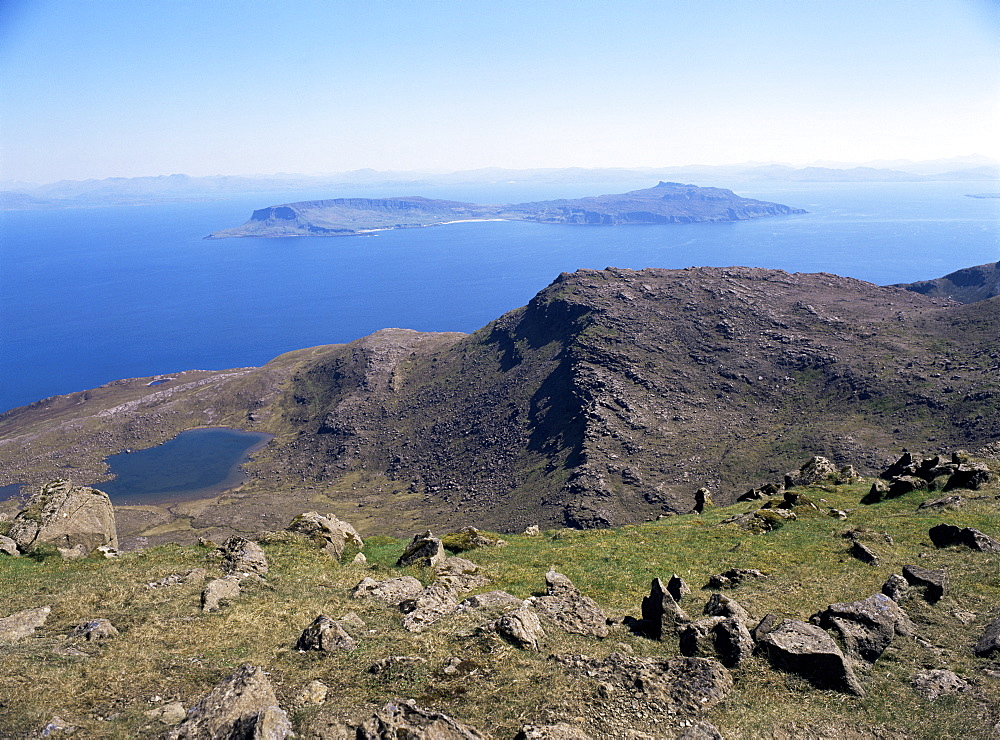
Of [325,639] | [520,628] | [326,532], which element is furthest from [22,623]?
[520,628]

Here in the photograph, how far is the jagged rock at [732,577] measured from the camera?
27484mm

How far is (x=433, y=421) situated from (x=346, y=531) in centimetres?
11063

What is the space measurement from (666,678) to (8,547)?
118 feet

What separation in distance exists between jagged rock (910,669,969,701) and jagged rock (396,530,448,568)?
2131cm

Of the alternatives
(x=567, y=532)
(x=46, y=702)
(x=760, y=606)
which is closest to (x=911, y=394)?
(x=567, y=532)

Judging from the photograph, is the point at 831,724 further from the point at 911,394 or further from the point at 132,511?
the point at 132,511

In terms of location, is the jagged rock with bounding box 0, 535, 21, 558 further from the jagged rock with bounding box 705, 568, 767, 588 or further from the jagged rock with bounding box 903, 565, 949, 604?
the jagged rock with bounding box 903, 565, 949, 604

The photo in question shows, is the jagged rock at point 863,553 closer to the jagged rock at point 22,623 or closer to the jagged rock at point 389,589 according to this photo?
the jagged rock at point 389,589

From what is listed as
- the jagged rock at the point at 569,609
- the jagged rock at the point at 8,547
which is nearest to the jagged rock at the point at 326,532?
the jagged rock at the point at 8,547

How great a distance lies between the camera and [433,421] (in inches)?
5846

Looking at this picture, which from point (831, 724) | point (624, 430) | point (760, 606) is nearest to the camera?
point (831, 724)

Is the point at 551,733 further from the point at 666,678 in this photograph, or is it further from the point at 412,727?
the point at 666,678

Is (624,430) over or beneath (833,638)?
beneath

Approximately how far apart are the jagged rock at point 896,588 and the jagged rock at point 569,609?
39.3ft
